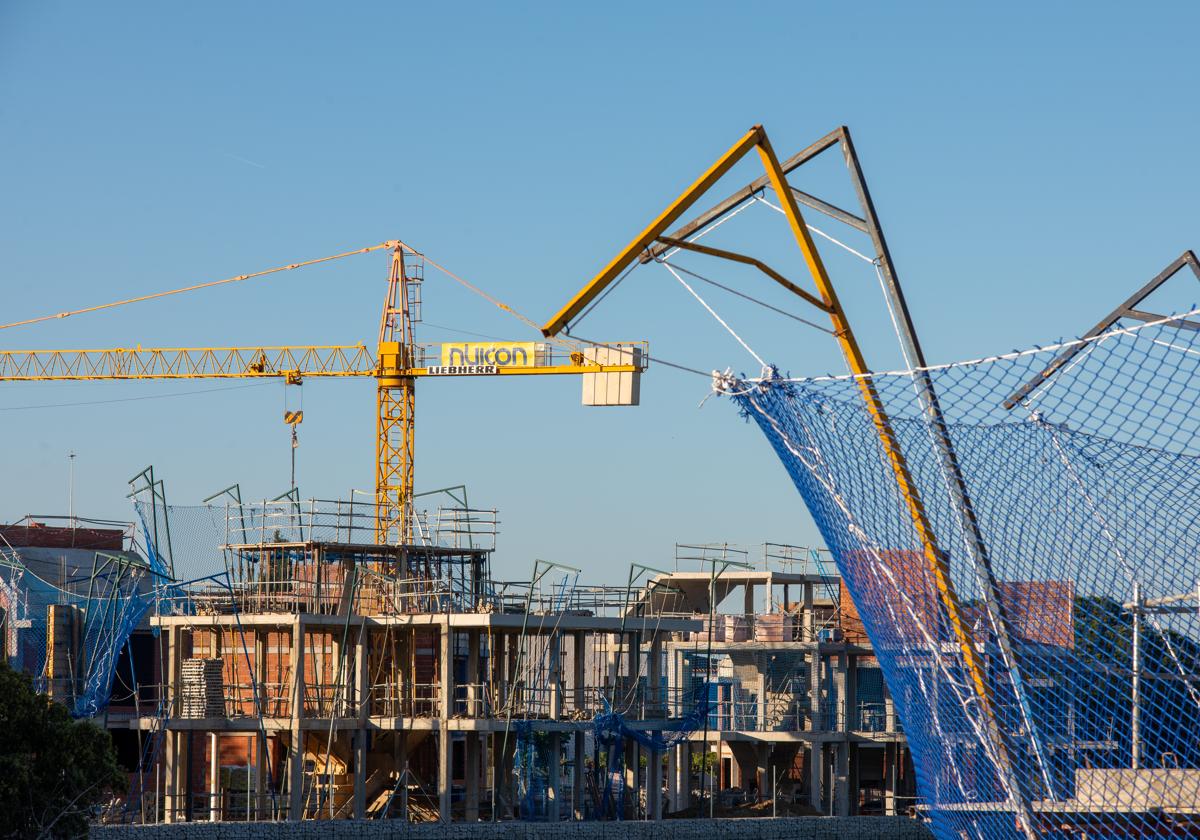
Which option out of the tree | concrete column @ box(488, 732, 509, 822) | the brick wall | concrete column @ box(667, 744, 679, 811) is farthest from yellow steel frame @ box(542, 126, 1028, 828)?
concrete column @ box(667, 744, 679, 811)

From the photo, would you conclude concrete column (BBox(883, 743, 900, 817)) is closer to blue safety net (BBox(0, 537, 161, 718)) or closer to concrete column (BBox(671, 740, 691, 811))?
concrete column (BBox(671, 740, 691, 811))

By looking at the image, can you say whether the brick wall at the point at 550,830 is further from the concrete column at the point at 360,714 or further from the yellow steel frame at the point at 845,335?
the yellow steel frame at the point at 845,335

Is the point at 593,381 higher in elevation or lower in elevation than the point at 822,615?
higher

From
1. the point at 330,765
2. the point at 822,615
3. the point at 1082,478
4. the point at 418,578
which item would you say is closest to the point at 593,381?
the point at 822,615

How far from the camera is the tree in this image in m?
26.3

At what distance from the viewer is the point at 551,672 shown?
1670 inches

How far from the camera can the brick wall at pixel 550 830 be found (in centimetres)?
3453

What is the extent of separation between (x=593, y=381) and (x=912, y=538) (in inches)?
2069

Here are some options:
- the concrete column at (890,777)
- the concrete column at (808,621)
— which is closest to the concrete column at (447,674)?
the concrete column at (808,621)

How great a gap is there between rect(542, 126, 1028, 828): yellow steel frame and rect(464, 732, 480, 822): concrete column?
864 inches

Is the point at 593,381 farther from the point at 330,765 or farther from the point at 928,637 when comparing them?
the point at 928,637

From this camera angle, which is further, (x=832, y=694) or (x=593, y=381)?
(x=593, y=381)

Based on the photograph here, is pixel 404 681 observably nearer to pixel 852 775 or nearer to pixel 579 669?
pixel 579 669

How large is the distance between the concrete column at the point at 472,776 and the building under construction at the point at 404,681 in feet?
0.16
